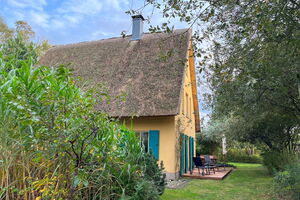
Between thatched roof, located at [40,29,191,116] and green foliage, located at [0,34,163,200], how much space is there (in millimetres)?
4889

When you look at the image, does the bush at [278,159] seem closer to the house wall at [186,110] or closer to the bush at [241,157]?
the house wall at [186,110]

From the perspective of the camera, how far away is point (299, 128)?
12406mm

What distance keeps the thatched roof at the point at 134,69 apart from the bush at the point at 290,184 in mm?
4280

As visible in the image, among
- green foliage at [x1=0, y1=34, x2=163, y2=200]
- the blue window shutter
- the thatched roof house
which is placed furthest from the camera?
the blue window shutter

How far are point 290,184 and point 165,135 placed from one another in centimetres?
535

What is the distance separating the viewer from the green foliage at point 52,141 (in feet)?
8.33

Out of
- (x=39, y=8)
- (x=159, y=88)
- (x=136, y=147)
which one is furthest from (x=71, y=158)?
(x=159, y=88)

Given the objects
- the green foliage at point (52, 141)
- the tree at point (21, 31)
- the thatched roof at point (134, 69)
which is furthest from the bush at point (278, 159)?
the tree at point (21, 31)

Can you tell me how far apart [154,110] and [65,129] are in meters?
7.48

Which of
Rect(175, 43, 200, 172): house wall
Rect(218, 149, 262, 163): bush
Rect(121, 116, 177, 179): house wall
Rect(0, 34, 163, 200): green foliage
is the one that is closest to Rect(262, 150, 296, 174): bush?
Rect(121, 116, 177, 179): house wall

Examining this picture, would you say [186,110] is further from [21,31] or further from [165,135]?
[21,31]

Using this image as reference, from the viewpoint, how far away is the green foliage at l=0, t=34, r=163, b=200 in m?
2.54

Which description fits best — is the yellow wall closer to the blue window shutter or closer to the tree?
the blue window shutter

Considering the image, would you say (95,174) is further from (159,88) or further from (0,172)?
(159,88)
